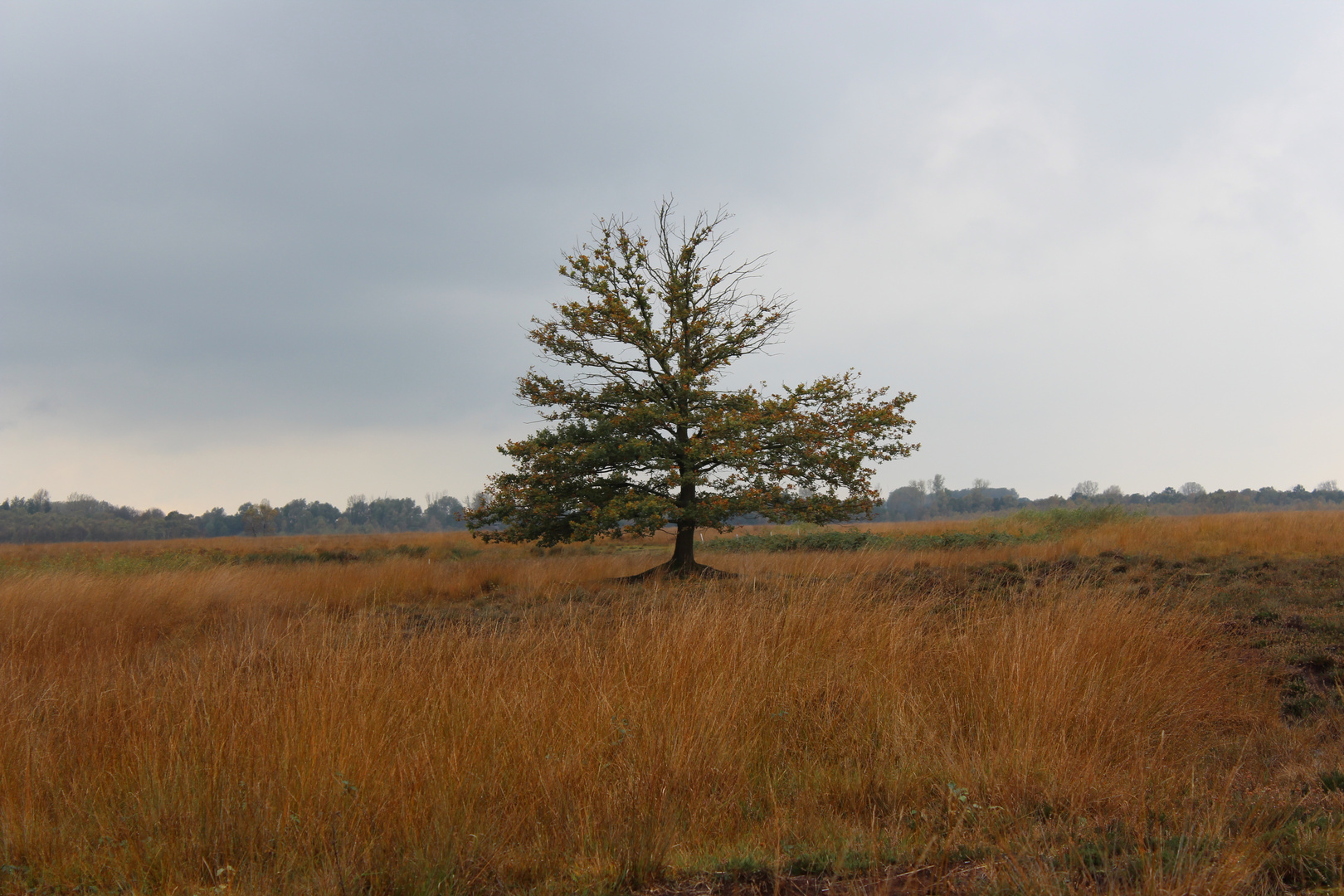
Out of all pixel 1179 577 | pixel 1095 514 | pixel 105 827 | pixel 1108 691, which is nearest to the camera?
pixel 105 827

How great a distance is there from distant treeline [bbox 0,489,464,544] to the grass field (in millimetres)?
81362

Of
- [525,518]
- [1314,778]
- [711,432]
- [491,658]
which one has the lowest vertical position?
[1314,778]

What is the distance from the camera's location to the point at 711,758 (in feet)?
13.2

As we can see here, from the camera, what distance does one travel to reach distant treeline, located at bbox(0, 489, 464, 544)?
84625 mm

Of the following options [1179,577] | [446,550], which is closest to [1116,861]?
[1179,577]

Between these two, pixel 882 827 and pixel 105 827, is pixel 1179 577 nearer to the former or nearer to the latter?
pixel 882 827

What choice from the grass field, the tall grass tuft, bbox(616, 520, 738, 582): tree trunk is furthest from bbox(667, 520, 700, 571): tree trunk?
the tall grass tuft

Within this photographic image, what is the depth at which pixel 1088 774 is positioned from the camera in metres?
3.81

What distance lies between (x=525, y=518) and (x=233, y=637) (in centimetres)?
892

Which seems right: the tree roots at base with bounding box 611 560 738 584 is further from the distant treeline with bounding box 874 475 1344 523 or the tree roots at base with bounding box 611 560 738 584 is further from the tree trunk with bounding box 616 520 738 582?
the distant treeline with bounding box 874 475 1344 523

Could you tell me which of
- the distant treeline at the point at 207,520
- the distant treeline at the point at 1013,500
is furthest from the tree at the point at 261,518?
the distant treeline at the point at 1013,500

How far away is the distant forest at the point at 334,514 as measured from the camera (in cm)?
8494

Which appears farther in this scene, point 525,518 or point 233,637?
point 525,518

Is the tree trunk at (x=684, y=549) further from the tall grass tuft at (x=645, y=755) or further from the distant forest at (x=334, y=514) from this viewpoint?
the distant forest at (x=334, y=514)
